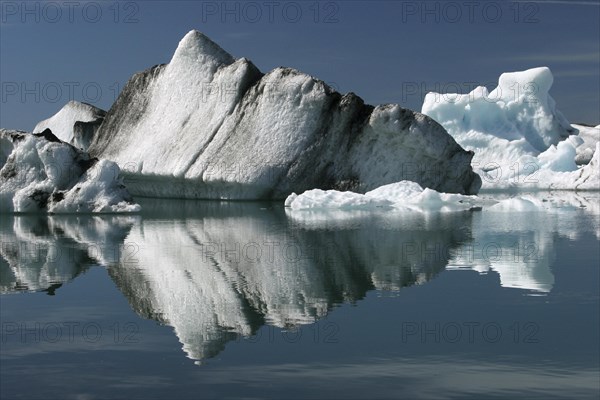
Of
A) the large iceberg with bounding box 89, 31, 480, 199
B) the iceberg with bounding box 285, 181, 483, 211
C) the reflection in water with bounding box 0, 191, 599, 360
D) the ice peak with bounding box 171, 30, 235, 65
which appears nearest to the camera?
the reflection in water with bounding box 0, 191, 599, 360

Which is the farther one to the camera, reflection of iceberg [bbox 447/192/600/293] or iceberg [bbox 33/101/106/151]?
iceberg [bbox 33/101/106/151]

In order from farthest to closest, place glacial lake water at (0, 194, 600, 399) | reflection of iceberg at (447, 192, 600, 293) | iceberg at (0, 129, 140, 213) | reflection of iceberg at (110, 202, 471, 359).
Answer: iceberg at (0, 129, 140, 213)
reflection of iceberg at (447, 192, 600, 293)
reflection of iceberg at (110, 202, 471, 359)
glacial lake water at (0, 194, 600, 399)

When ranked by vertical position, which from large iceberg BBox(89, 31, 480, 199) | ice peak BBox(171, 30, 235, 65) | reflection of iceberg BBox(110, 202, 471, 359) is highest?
ice peak BBox(171, 30, 235, 65)

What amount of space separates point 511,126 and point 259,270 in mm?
32044

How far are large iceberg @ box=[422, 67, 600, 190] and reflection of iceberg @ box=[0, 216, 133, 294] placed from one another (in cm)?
2205

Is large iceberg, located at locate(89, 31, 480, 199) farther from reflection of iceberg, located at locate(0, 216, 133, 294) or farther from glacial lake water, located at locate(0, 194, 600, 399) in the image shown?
glacial lake water, located at locate(0, 194, 600, 399)

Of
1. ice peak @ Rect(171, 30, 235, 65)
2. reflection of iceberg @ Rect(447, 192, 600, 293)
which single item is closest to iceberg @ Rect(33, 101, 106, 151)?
ice peak @ Rect(171, 30, 235, 65)

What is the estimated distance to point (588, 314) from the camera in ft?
16.1

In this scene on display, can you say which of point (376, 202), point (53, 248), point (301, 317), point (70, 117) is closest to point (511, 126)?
point (70, 117)

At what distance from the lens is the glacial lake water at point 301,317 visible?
3570mm

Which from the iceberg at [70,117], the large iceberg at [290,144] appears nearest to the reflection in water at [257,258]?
the large iceberg at [290,144]

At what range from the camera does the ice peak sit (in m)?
21.2

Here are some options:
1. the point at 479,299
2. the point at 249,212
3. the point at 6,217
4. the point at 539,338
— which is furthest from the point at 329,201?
the point at 539,338

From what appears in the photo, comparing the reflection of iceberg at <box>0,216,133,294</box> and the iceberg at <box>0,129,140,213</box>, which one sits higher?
the iceberg at <box>0,129,140,213</box>
